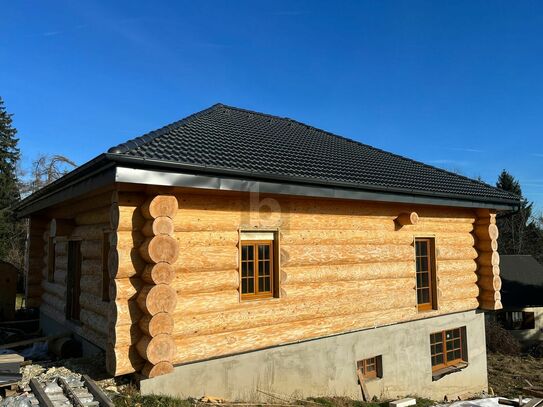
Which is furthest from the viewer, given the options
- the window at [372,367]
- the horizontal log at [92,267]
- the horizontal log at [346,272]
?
the window at [372,367]

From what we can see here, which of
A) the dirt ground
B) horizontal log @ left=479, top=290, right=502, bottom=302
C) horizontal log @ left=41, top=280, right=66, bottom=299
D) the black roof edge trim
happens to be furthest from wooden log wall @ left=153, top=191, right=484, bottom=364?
horizontal log @ left=41, top=280, right=66, bottom=299

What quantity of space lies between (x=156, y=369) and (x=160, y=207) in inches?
89.1

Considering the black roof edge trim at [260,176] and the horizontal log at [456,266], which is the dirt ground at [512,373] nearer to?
the horizontal log at [456,266]

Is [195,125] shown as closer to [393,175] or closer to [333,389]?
[393,175]

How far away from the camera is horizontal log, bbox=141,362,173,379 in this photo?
5.70 metres

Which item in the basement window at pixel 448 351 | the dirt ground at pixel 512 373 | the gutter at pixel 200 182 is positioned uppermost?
the gutter at pixel 200 182

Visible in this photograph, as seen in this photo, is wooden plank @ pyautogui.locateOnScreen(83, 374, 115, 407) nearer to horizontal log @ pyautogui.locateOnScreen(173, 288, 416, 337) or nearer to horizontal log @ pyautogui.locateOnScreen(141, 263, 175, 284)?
horizontal log @ pyautogui.locateOnScreen(173, 288, 416, 337)

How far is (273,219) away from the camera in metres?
7.39

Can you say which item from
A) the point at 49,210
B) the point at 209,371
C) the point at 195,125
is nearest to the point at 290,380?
the point at 209,371

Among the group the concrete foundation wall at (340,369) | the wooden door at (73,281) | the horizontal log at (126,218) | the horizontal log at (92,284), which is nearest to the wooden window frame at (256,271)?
the concrete foundation wall at (340,369)

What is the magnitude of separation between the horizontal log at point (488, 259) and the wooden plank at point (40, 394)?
10.5 m

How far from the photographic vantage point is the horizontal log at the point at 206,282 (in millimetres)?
6297

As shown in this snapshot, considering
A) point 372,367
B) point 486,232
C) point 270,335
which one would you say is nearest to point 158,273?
point 270,335

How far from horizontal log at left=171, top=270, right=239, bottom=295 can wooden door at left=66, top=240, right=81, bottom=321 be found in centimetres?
381
